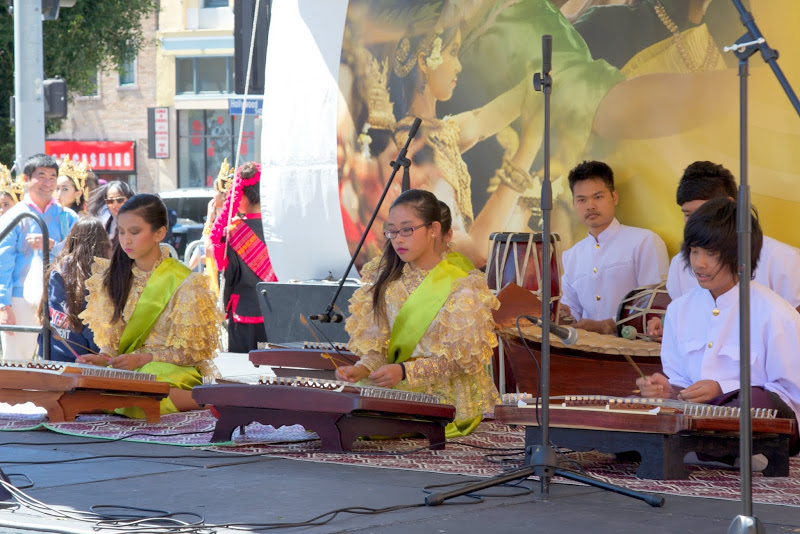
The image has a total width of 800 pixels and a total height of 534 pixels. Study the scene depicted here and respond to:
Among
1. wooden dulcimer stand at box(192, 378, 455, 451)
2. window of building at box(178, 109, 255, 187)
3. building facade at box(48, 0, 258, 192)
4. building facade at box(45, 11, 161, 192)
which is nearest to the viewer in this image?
wooden dulcimer stand at box(192, 378, 455, 451)

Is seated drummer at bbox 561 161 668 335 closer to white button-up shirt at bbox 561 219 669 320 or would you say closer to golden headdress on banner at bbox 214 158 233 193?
white button-up shirt at bbox 561 219 669 320

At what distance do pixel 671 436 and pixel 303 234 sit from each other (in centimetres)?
476

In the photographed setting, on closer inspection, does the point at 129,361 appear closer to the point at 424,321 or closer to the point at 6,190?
the point at 424,321

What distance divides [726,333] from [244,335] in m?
5.33

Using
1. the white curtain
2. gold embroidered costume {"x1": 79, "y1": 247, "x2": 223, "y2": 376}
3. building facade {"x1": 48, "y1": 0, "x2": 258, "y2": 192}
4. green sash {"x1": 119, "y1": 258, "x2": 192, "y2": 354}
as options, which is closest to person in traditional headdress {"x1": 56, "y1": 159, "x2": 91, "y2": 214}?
the white curtain

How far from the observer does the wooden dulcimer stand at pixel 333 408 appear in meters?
4.58

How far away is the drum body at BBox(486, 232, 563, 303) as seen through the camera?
20.0 feet

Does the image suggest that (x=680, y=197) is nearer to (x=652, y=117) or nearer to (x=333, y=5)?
(x=652, y=117)

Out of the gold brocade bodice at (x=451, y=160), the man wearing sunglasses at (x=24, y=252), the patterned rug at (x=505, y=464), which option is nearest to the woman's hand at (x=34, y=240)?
the man wearing sunglasses at (x=24, y=252)

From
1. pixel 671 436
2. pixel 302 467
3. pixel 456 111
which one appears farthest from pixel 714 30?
pixel 302 467

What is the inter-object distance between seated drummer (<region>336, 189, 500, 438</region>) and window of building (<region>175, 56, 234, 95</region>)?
22.8 meters

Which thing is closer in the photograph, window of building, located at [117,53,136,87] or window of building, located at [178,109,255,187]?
window of building, located at [178,109,255,187]

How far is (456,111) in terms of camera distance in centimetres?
730

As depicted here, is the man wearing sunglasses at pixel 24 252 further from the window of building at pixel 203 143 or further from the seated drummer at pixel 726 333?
the window of building at pixel 203 143
